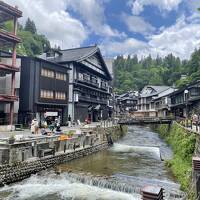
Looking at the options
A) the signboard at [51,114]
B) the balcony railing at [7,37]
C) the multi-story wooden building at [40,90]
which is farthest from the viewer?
the signboard at [51,114]

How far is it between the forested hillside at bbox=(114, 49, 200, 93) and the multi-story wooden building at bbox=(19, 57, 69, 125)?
54.8 metres

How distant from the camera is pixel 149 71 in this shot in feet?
496

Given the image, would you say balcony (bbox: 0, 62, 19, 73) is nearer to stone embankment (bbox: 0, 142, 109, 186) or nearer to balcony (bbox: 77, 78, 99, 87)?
stone embankment (bbox: 0, 142, 109, 186)

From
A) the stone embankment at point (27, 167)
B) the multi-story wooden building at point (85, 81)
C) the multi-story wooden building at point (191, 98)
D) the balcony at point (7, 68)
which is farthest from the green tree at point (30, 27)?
the stone embankment at point (27, 167)

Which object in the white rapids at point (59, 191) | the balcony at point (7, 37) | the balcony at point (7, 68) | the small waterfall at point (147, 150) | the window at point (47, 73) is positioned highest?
the balcony at point (7, 37)

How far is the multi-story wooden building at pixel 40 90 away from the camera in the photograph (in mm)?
38688

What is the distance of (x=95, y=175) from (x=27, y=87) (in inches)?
893

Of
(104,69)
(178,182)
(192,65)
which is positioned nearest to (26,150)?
(178,182)

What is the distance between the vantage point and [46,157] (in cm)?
2328

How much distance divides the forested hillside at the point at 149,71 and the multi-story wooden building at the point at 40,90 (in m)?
54.8

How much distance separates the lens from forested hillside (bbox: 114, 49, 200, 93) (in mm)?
105219

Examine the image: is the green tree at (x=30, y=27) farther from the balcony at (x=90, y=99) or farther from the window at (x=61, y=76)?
the window at (x=61, y=76)

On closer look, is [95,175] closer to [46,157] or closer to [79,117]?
[46,157]

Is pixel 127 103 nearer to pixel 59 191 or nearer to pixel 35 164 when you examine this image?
pixel 35 164
